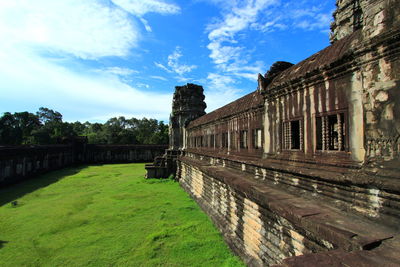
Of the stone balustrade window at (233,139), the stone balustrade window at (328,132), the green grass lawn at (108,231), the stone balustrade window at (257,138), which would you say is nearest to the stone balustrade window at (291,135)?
the stone balustrade window at (328,132)

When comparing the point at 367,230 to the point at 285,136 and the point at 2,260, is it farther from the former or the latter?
the point at 2,260

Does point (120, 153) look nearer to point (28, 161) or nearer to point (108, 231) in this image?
point (28, 161)

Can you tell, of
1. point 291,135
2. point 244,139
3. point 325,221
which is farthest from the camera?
point 244,139

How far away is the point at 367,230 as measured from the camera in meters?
2.88

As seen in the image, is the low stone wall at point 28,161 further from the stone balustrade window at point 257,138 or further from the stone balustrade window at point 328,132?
the stone balustrade window at point 328,132

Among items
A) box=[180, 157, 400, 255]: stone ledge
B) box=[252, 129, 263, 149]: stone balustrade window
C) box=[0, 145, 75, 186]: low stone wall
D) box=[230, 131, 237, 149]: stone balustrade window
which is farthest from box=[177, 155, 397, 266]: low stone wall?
box=[0, 145, 75, 186]: low stone wall

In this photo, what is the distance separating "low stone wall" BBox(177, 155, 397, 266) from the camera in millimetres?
2836

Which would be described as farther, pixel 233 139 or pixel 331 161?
pixel 233 139

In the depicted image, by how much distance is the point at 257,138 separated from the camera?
7.19m

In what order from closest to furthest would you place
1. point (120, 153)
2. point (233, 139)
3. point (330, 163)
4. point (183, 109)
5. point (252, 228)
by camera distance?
point (330, 163) < point (252, 228) < point (233, 139) < point (183, 109) < point (120, 153)

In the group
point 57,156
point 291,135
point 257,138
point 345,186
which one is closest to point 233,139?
point 257,138

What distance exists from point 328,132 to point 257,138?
2.96 m

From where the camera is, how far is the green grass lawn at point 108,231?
5.41 metres

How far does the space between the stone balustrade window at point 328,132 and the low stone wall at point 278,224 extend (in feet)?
3.47
